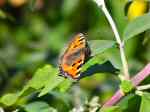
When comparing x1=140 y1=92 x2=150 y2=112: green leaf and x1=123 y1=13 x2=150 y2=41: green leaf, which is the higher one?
x1=123 y1=13 x2=150 y2=41: green leaf

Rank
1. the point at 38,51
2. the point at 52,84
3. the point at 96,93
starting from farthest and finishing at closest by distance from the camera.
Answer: the point at 38,51 < the point at 96,93 < the point at 52,84

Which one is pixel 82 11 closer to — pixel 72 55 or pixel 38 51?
pixel 38 51

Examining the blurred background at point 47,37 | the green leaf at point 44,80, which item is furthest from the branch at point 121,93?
the blurred background at point 47,37

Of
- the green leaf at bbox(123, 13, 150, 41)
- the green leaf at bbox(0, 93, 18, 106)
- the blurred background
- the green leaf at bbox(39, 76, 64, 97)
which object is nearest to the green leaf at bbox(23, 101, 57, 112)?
the green leaf at bbox(0, 93, 18, 106)

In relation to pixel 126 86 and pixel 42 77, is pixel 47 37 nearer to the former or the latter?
pixel 42 77

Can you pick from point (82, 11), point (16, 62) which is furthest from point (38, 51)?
point (82, 11)

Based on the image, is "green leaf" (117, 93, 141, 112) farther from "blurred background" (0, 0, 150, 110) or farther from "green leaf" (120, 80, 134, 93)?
"blurred background" (0, 0, 150, 110)

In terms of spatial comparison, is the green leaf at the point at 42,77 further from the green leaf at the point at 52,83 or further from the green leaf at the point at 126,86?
the green leaf at the point at 126,86
